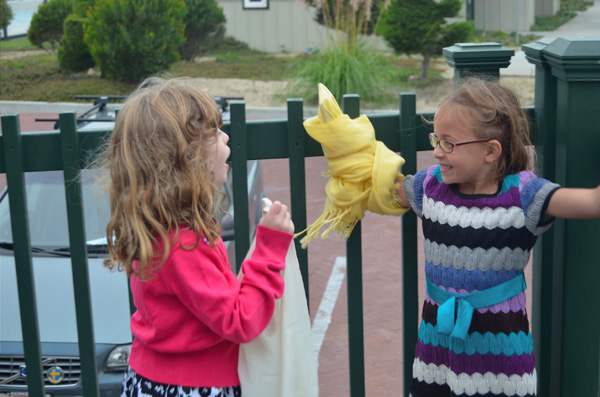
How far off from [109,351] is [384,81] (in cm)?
985

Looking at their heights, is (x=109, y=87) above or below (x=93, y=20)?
below

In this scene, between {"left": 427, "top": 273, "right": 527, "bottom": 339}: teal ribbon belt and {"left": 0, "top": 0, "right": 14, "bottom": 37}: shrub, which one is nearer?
{"left": 427, "top": 273, "right": 527, "bottom": 339}: teal ribbon belt

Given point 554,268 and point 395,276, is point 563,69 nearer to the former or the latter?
point 554,268

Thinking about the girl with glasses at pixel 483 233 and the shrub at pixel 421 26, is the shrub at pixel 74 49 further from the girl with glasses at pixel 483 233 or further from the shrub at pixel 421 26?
the girl with glasses at pixel 483 233

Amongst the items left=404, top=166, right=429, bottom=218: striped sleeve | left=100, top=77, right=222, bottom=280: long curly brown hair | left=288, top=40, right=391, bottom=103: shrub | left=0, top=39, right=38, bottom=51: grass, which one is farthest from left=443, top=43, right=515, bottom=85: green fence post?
left=0, top=39, right=38, bottom=51: grass

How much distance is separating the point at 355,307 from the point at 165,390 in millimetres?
769

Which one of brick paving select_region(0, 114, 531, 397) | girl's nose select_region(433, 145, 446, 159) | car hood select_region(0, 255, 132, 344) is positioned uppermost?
girl's nose select_region(433, 145, 446, 159)

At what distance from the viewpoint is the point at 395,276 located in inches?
252

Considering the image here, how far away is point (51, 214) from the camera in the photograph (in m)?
4.63

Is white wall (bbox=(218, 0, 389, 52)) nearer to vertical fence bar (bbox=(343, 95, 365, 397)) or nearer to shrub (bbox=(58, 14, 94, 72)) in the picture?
shrub (bbox=(58, 14, 94, 72))

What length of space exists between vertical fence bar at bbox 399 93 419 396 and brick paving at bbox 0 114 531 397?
2047 millimetres

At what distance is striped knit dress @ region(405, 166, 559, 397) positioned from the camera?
208 centimetres

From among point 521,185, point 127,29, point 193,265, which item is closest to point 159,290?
point 193,265

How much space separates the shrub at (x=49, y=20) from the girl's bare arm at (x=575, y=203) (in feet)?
55.9
